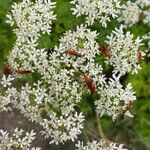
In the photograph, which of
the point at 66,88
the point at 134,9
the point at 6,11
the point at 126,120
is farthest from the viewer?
the point at 126,120

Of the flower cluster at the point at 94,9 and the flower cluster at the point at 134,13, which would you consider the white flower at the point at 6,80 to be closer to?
the flower cluster at the point at 94,9

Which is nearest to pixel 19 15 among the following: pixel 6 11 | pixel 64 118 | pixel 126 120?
pixel 6 11

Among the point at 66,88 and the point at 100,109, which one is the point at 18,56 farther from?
the point at 100,109

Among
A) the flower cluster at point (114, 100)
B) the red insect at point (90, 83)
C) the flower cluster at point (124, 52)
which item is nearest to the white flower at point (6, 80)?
the red insect at point (90, 83)

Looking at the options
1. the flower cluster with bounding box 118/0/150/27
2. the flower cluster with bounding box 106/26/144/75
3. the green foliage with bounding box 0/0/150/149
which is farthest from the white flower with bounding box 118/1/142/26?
the flower cluster with bounding box 106/26/144/75

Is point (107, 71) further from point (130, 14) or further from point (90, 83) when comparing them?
point (90, 83)
